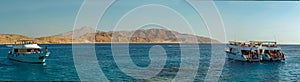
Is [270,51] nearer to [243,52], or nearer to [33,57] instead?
[243,52]

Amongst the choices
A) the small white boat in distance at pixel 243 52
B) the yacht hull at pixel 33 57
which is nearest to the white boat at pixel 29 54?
the yacht hull at pixel 33 57

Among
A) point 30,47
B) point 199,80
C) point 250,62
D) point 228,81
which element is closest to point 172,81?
point 199,80

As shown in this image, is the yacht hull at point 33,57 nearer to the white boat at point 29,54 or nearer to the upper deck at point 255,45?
the white boat at point 29,54

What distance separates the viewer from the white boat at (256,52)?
8191cm

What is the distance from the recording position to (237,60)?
276ft

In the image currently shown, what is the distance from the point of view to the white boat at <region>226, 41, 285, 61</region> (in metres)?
81.9

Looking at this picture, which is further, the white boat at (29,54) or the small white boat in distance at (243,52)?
the small white boat in distance at (243,52)

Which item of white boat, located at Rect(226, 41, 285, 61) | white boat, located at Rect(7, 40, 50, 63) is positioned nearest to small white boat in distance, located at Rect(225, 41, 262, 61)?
white boat, located at Rect(226, 41, 285, 61)

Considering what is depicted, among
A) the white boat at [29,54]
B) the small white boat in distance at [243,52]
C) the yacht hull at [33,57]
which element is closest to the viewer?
the yacht hull at [33,57]

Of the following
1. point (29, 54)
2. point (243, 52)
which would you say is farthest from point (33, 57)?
point (243, 52)

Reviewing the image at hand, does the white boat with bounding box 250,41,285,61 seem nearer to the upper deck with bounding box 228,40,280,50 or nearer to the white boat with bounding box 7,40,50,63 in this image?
the upper deck with bounding box 228,40,280,50

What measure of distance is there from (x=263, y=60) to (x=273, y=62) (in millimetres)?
3627

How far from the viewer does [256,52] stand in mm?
83250

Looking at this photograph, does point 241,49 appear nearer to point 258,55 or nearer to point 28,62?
point 258,55
